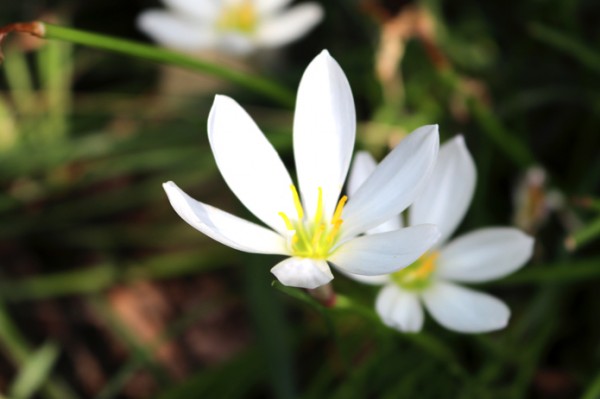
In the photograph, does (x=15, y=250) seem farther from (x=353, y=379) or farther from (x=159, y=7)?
(x=353, y=379)

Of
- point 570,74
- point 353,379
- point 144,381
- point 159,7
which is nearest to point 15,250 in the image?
point 144,381

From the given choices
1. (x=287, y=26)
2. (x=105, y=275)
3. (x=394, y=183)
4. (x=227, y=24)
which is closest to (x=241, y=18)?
(x=227, y=24)

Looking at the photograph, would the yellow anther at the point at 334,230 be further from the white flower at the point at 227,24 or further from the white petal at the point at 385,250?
the white flower at the point at 227,24

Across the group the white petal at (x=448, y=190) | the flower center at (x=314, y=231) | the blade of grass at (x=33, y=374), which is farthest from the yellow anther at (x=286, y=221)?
the blade of grass at (x=33, y=374)

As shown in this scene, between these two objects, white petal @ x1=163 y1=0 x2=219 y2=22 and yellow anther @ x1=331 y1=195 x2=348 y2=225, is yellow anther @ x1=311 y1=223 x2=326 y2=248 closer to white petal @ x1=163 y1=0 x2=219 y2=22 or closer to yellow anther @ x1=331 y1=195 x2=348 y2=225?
yellow anther @ x1=331 y1=195 x2=348 y2=225

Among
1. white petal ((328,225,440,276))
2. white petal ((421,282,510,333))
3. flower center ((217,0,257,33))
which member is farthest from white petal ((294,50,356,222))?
flower center ((217,0,257,33))
